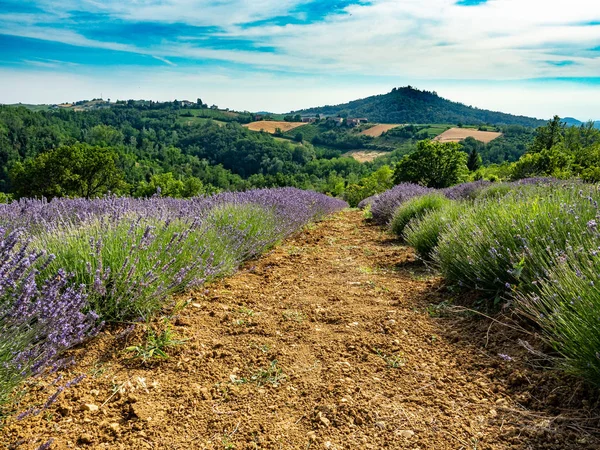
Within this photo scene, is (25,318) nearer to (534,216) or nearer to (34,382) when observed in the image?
(34,382)

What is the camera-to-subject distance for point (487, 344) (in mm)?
2137

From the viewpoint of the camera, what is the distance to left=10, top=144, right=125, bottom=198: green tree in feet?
85.6

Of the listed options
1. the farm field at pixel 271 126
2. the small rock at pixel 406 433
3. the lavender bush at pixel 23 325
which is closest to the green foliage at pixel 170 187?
the lavender bush at pixel 23 325

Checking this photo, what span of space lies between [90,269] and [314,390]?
1.46 meters

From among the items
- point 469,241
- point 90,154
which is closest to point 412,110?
point 90,154

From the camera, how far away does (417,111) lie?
14462cm

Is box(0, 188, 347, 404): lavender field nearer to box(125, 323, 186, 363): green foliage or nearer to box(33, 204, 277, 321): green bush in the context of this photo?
box(33, 204, 277, 321): green bush

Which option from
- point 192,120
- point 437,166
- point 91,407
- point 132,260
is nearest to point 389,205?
point 132,260

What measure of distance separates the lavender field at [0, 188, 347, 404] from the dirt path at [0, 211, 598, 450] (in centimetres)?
21

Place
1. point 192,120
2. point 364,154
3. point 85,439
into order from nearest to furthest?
point 85,439, point 364,154, point 192,120

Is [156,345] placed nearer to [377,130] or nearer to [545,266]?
[545,266]

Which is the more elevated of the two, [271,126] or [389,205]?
[271,126]

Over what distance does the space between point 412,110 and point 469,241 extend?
156378 mm

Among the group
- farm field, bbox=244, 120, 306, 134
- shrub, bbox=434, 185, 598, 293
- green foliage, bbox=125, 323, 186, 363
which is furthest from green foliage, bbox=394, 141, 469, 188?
farm field, bbox=244, 120, 306, 134
